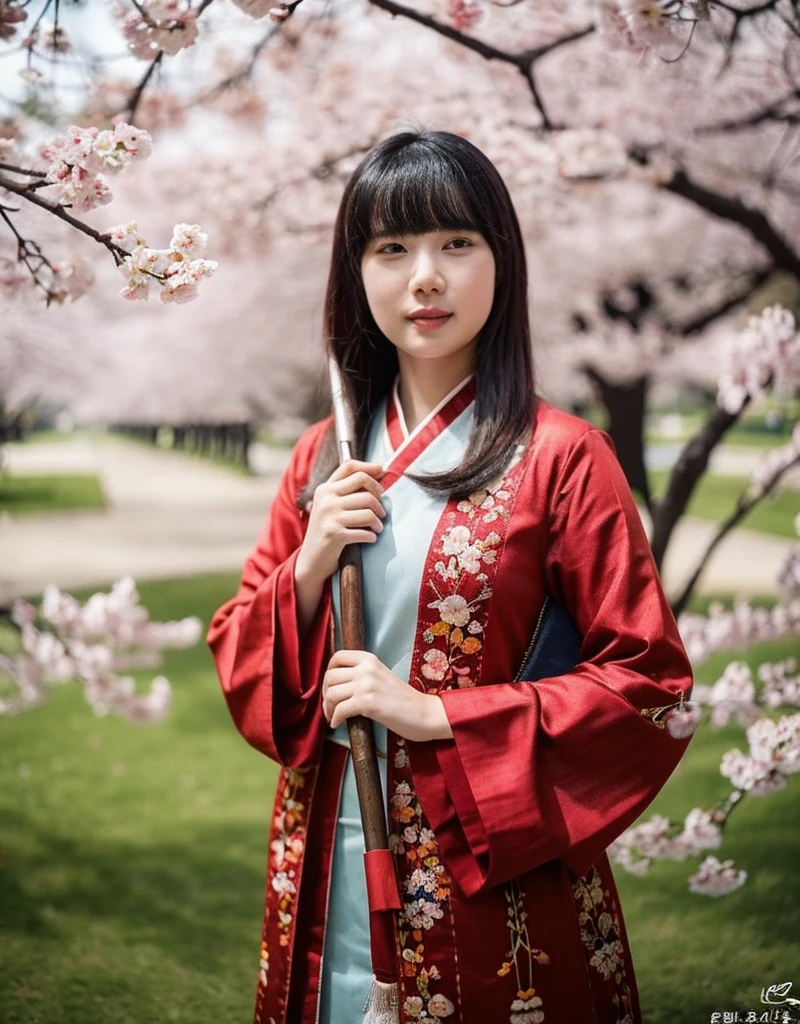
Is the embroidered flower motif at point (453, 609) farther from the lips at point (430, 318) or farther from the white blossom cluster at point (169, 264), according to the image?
the white blossom cluster at point (169, 264)

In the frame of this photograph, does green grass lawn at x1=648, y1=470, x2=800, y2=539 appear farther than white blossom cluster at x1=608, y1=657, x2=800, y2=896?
Yes

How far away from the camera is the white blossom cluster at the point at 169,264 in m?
1.44

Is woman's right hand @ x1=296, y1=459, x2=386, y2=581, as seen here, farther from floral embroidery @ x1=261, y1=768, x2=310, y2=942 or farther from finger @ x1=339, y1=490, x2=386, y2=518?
floral embroidery @ x1=261, y1=768, x2=310, y2=942

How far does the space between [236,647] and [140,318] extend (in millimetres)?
11697

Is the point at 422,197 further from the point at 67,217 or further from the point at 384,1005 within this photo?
the point at 384,1005

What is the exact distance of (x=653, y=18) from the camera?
5.68ft

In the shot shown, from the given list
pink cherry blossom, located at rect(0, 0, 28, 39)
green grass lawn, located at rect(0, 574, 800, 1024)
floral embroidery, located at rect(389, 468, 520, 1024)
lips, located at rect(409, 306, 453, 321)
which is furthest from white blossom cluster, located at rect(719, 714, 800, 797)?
pink cherry blossom, located at rect(0, 0, 28, 39)

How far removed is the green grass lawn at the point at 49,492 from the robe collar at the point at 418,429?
6.60 metres

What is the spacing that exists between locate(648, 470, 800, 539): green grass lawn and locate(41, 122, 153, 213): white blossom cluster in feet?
27.6

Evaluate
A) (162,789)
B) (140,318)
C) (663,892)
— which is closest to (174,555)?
(140,318)

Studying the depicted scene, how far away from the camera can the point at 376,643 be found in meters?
1.47

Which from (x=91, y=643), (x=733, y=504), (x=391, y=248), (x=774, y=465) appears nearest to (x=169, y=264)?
(x=391, y=248)

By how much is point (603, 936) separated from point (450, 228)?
1.06 m

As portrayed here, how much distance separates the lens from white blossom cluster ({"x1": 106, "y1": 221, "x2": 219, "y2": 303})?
144cm
